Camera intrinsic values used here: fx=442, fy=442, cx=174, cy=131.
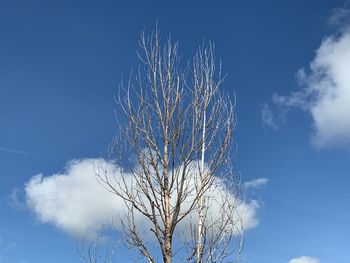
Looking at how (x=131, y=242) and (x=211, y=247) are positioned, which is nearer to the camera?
(x=131, y=242)

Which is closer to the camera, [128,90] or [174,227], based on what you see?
[174,227]

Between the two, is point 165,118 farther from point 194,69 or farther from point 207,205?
point 207,205

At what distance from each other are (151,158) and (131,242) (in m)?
1.48

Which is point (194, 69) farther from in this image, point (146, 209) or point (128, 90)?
point (146, 209)

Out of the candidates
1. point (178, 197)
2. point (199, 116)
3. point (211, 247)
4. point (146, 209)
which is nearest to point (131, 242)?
point (146, 209)

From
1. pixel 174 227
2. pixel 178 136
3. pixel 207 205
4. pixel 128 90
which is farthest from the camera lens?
pixel 207 205

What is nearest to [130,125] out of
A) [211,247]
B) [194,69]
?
[194,69]

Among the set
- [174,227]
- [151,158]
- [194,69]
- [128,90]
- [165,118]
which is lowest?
[174,227]

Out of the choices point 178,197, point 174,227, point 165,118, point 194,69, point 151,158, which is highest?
point 194,69

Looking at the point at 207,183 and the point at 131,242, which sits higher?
the point at 207,183

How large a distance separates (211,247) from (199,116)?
2.71 meters

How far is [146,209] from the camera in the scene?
7.34 meters

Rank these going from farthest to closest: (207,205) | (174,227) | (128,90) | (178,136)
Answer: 1. (207,205)
2. (128,90)
3. (178,136)
4. (174,227)

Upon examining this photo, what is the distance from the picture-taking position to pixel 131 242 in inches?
295
